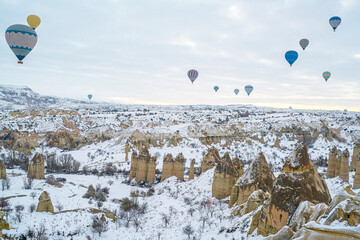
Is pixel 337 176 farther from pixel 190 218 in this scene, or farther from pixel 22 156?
A: pixel 22 156

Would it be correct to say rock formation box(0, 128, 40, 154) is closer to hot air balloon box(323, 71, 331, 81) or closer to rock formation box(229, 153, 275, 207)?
rock formation box(229, 153, 275, 207)

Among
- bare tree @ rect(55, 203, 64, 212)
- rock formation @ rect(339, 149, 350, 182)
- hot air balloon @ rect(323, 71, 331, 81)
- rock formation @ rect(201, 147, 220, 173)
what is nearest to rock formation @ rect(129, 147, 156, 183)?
rock formation @ rect(201, 147, 220, 173)

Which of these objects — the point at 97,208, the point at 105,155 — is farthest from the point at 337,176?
the point at 105,155

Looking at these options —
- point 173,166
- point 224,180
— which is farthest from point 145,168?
point 224,180

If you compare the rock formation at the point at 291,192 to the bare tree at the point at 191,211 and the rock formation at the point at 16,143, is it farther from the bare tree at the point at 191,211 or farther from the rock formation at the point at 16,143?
the rock formation at the point at 16,143

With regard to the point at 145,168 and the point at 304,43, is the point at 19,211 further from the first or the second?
the point at 304,43

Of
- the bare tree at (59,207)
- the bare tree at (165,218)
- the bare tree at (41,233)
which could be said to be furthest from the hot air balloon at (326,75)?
the bare tree at (41,233)

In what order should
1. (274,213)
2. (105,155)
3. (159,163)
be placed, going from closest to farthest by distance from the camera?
(274,213) → (159,163) → (105,155)

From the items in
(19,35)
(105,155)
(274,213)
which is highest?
(19,35)
